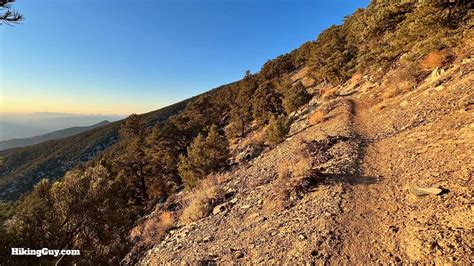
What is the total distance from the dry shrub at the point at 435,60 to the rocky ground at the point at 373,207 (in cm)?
311

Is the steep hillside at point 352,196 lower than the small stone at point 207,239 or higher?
higher

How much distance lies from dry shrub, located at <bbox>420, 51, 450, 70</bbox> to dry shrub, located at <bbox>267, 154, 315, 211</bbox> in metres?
14.1

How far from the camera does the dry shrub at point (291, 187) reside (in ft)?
31.2

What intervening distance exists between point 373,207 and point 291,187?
3203 mm

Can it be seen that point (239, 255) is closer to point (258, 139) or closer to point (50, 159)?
point (258, 139)

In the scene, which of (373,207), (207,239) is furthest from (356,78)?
(207,239)

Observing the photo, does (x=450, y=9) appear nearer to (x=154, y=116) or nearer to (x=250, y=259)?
(x=250, y=259)

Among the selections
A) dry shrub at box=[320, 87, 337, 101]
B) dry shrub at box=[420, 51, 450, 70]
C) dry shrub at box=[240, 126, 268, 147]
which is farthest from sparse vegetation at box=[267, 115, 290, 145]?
dry shrub at box=[420, 51, 450, 70]

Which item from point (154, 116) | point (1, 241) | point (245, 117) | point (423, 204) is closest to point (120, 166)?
point (245, 117)

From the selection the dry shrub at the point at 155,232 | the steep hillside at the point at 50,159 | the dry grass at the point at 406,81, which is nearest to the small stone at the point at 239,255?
the dry shrub at the point at 155,232

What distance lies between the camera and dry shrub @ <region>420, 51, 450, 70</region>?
17.7 m

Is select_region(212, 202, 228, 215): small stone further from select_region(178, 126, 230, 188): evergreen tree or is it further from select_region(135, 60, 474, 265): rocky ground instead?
select_region(178, 126, 230, 188): evergreen tree

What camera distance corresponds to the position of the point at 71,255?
8.38 metres

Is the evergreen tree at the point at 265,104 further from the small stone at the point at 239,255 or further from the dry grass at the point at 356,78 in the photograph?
the small stone at the point at 239,255
